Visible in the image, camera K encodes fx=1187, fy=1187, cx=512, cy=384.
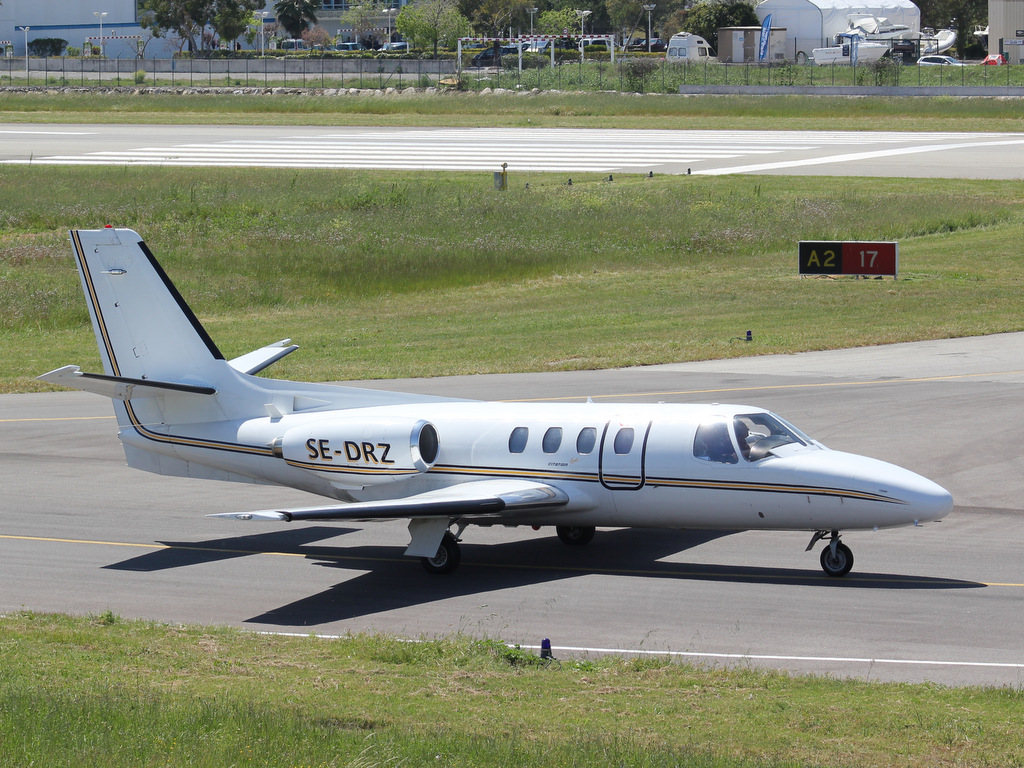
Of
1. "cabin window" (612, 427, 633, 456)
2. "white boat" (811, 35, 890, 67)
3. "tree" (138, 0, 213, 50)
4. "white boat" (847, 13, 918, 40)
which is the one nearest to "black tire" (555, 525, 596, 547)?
"cabin window" (612, 427, 633, 456)

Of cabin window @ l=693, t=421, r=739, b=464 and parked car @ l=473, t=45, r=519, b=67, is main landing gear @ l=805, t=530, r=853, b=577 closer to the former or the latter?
cabin window @ l=693, t=421, r=739, b=464

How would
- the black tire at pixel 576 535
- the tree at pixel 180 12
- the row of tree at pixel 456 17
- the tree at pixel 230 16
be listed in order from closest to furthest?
the black tire at pixel 576 535 → the row of tree at pixel 456 17 → the tree at pixel 180 12 → the tree at pixel 230 16

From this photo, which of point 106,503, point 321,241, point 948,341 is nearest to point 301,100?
point 321,241

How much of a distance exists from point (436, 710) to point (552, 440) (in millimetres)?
7384

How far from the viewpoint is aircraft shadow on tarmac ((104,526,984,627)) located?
16.8 m

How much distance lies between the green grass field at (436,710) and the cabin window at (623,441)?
4.62 meters

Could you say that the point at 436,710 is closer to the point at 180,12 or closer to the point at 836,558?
the point at 836,558

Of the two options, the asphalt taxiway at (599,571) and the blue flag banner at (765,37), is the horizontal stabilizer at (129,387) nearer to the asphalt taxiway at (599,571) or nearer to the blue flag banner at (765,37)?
the asphalt taxiway at (599,571)

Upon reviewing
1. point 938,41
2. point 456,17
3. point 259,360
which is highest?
point 456,17

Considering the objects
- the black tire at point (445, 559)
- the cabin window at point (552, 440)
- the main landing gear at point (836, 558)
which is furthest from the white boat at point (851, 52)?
the black tire at point (445, 559)

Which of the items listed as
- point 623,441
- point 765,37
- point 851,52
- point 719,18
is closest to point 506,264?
point 623,441

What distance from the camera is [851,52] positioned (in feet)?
429

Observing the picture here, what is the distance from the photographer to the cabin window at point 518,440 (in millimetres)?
18625

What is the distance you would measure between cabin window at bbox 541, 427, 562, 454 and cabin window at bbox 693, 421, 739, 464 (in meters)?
2.14
